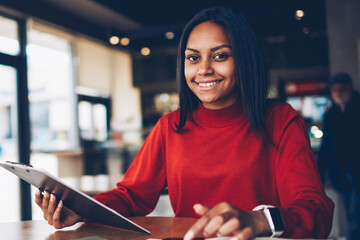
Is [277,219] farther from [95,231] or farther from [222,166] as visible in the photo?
[95,231]

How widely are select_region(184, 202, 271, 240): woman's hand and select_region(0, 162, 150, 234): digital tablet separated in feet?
0.85

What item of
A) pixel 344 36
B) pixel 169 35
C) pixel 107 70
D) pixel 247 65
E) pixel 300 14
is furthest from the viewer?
pixel 107 70

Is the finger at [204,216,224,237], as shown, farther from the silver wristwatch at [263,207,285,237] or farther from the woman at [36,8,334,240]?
the woman at [36,8,334,240]

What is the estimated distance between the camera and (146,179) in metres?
1.25

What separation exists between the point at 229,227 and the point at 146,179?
0.62m

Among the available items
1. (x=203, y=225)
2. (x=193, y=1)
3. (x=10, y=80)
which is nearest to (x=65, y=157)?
(x=10, y=80)

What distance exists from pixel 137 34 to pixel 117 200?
4512mm

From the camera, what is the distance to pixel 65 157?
645 centimetres

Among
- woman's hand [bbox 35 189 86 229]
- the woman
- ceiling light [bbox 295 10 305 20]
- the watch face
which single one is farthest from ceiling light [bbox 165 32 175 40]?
the watch face

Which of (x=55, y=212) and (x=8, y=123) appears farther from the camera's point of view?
(x=8, y=123)

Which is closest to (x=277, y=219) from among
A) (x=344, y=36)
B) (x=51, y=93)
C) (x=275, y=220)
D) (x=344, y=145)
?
(x=275, y=220)

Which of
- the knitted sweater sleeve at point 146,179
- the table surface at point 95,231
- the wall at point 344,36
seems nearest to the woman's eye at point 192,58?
the knitted sweater sleeve at point 146,179

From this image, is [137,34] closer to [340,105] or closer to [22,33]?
[22,33]

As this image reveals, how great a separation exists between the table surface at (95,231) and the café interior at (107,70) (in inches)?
111
